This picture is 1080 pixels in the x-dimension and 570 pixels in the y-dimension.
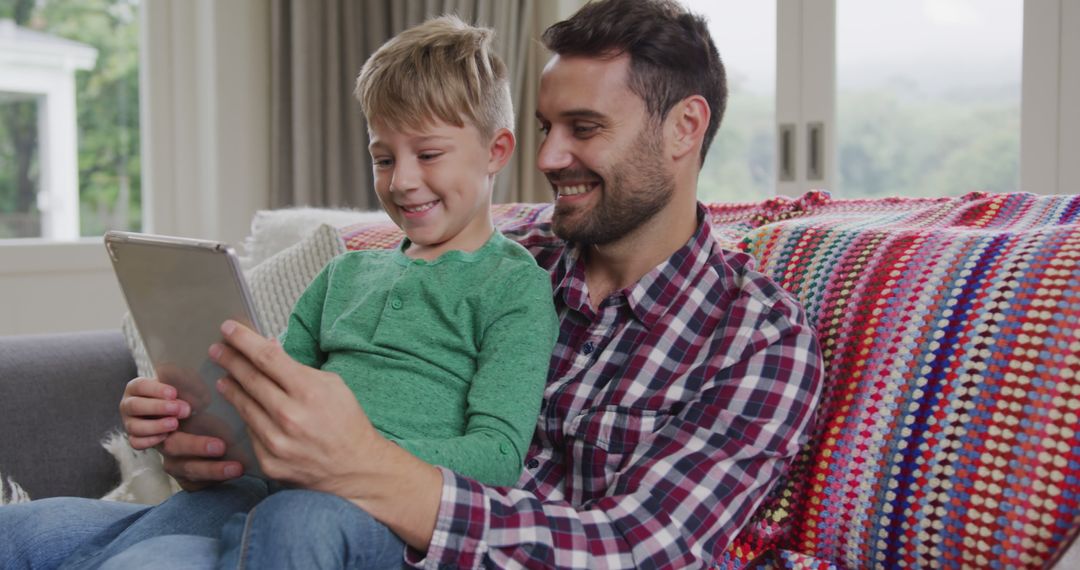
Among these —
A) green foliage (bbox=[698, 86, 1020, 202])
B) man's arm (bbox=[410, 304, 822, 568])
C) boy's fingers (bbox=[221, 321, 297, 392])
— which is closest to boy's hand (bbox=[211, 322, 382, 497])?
boy's fingers (bbox=[221, 321, 297, 392])

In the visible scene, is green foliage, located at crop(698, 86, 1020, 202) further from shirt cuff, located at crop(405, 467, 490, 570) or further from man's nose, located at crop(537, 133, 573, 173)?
shirt cuff, located at crop(405, 467, 490, 570)

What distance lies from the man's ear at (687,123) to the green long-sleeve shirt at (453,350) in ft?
0.91

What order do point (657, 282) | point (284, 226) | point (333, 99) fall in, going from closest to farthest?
point (657, 282), point (284, 226), point (333, 99)

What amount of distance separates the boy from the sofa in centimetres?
33

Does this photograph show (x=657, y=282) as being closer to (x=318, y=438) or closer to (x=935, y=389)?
(x=935, y=389)

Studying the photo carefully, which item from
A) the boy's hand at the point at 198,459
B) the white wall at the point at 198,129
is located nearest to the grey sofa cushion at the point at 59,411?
the boy's hand at the point at 198,459

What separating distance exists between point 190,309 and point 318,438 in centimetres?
19

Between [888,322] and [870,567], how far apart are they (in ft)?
0.89

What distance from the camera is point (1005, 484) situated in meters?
0.97

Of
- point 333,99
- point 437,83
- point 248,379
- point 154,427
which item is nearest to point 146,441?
point 154,427

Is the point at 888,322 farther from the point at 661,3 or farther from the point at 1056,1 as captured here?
the point at 1056,1

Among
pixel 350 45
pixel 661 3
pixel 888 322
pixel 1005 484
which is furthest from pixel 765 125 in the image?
pixel 1005 484

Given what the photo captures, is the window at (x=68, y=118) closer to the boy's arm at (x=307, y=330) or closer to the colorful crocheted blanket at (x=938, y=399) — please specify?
the boy's arm at (x=307, y=330)

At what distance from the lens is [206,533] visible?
3.50ft
